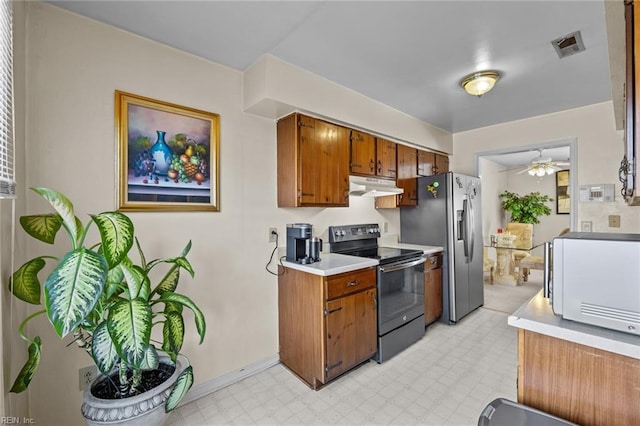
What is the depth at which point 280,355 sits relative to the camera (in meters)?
2.56

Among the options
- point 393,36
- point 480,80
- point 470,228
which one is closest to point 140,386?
point 393,36

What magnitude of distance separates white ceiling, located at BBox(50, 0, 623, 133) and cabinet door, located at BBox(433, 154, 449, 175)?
1370mm

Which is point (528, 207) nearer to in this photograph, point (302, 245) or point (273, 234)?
point (302, 245)

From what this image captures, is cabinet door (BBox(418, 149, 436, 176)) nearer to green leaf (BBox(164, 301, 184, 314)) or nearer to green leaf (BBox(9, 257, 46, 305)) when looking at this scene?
green leaf (BBox(164, 301, 184, 314))

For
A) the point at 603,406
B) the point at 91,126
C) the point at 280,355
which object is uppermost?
the point at 91,126

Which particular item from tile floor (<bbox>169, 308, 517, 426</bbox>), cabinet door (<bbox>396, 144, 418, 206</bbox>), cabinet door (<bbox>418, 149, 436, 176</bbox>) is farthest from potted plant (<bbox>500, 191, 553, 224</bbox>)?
tile floor (<bbox>169, 308, 517, 426</bbox>)

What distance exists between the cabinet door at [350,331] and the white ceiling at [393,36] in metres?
1.84

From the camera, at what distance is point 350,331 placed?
2.29 meters

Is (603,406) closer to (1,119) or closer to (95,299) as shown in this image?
(95,299)

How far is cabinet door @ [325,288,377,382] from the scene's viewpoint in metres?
2.16

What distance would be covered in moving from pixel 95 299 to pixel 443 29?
2302 millimetres

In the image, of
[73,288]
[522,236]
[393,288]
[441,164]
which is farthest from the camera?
[522,236]

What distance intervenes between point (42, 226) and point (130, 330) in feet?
2.11

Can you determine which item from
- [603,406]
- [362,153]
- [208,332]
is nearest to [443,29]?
[362,153]
